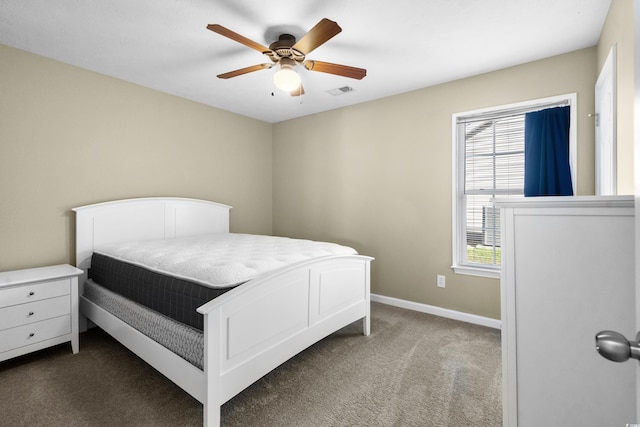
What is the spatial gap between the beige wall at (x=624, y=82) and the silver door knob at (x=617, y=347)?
57.0 inches

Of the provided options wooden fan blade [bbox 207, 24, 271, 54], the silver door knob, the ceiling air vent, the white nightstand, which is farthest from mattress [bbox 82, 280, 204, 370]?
the ceiling air vent

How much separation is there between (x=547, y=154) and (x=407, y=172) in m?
1.53

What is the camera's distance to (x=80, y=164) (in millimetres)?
2824

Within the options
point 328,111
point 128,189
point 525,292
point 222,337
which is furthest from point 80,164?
point 525,292

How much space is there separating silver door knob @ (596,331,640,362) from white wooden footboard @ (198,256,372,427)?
4.64 ft

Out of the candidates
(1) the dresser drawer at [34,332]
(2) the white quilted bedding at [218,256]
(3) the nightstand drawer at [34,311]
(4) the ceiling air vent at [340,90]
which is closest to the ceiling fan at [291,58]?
(4) the ceiling air vent at [340,90]

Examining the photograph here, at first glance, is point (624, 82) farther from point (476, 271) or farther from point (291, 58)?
point (291, 58)

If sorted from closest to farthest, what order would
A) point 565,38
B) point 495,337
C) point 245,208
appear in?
point 565,38
point 495,337
point 245,208

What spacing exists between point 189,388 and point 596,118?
3.36 m

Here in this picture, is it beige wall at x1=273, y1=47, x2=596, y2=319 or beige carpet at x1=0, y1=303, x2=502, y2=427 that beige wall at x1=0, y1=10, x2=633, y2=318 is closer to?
beige wall at x1=273, y1=47, x2=596, y2=319

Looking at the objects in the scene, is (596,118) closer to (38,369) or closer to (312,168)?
(312,168)

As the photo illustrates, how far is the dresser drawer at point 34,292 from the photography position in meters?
2.06

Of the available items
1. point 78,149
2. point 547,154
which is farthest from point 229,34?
point 547,154

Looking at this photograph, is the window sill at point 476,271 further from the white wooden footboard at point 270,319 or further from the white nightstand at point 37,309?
the white nightstand at point 37,309
